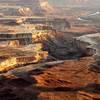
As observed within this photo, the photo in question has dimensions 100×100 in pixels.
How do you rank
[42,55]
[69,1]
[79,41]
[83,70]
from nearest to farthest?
[83,70] < [42,55] < [79,41] < [69,1]

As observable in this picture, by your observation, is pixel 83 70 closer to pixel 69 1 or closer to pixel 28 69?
pixel 28 69

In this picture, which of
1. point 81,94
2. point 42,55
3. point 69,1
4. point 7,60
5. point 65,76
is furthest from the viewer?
point 69,1

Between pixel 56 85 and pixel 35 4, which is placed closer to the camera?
pixel 56 85

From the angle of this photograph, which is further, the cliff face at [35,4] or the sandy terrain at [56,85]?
the cliff face at [35,4]

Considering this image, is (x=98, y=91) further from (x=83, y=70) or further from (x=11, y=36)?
(x=11, y=36)

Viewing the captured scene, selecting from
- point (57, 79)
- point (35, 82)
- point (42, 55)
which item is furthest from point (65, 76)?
point (42, 55)

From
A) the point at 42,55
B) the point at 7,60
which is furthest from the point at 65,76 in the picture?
the point at 42,55

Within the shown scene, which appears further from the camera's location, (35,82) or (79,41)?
(79,41)

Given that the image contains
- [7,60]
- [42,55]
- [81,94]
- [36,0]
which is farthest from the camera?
[36,0]

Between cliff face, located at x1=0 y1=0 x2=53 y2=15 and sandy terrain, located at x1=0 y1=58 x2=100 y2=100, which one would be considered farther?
cliff face, located at x1=0 y1=0 x2=53 y2=15
